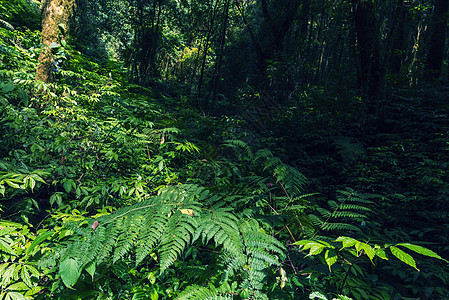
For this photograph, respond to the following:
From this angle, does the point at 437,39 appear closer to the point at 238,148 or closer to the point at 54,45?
the point at 238,148

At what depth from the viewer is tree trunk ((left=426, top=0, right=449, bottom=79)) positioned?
25.2 ft

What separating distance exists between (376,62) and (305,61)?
11.4 ft

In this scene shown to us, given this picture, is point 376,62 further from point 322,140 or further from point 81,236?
point 81,236

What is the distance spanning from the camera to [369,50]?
19.0 feet

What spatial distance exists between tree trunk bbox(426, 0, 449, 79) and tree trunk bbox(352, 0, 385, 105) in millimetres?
3697

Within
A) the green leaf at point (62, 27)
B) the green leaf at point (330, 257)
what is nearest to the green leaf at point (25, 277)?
the green leaf at point (330, 257)

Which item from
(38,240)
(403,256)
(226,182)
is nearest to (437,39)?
(226,182)

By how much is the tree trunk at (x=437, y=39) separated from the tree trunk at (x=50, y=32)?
10.8 metres

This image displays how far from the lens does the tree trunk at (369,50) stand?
5.70 m

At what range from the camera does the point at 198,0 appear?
10961mm

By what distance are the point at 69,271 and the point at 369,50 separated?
7.42 metres

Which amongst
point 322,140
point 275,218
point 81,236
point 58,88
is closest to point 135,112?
point 58,88

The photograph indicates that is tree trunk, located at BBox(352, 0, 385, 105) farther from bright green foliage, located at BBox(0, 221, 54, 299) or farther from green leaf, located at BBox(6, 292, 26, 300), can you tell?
green leaf, located at BBox(6, 292, 26, 300)

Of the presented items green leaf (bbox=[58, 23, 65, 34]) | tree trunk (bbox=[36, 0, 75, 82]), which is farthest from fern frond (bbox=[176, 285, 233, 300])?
green leaf (bbox=[58, 23, 65, 34])
